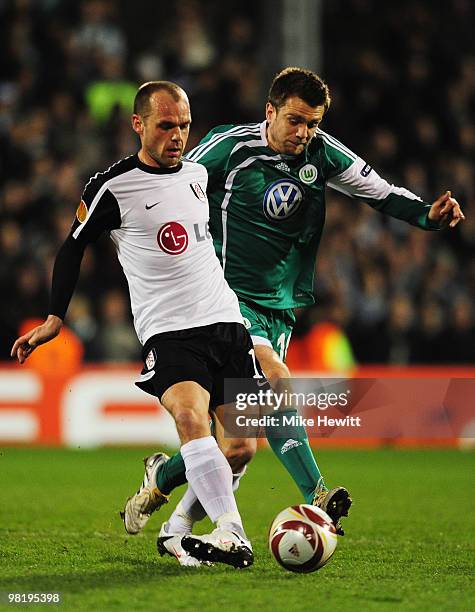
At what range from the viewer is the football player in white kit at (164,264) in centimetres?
529

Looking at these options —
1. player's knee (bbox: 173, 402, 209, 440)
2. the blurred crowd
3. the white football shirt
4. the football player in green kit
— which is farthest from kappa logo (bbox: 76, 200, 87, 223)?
the blurred crowd

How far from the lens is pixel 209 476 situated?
505 cm

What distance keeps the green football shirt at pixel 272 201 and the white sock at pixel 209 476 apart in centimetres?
123

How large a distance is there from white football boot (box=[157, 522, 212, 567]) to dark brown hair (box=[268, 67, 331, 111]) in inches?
78.6

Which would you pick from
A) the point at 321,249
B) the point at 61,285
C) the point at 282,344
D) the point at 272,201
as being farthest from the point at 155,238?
the point at 321,249

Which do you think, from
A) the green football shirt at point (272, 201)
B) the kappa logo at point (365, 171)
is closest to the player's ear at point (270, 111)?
the green football shirt at point (272, 201)

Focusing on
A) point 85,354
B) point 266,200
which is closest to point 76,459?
point 85,354

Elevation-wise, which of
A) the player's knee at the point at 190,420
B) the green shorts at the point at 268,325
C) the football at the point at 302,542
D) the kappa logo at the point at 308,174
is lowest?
the football at the point at 302,542

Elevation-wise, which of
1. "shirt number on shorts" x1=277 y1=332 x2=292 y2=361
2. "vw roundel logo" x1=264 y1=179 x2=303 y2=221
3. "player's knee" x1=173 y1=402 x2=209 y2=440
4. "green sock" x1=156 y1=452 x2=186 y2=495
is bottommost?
"green sock" x1=156 y1=452 x2=186 y2=495

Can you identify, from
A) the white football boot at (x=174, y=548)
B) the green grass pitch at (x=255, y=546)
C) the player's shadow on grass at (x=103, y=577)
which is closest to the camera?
the green grass pitch at (x=255, y=546)

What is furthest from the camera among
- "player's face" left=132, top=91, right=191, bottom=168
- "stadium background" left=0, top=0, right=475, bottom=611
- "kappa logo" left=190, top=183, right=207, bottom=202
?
"stadium background" left=0, top=0, right=475, bottom=611

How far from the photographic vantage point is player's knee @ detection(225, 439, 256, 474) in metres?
5.64

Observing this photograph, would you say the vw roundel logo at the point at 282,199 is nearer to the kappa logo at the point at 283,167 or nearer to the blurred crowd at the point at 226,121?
the kappa logo at the point at 283,167

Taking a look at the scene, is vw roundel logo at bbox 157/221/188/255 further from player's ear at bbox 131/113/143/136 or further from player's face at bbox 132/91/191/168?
player's ear at bbox 131/113/143/136
